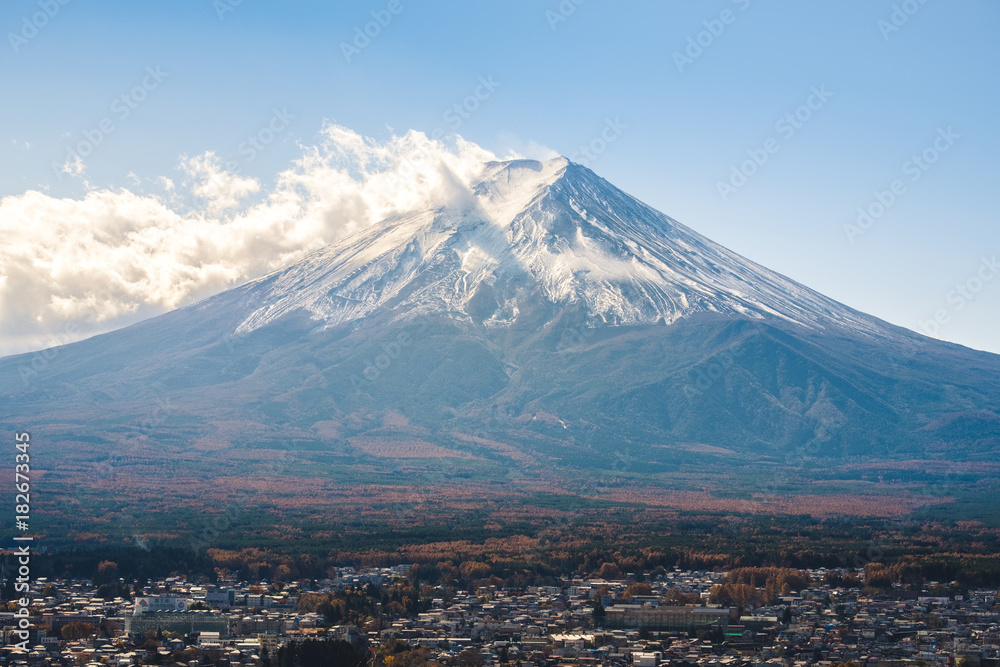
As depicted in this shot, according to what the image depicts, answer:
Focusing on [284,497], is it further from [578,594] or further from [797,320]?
[797,320]

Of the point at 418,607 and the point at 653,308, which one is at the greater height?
the point at 653,308

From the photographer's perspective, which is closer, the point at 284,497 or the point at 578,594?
the point at 578,594

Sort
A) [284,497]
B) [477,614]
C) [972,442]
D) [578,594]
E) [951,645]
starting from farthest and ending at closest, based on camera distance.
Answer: [972,442] < [284,497] < [578,594] < [477,614] < [951,645]

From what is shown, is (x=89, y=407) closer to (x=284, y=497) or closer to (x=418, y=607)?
(x=284, y=497)

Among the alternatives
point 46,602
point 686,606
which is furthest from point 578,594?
point 46,602

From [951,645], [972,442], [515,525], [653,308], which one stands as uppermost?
[653,308]

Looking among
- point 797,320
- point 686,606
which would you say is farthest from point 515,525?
point 797,320

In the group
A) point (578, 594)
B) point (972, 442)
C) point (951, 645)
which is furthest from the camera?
point (972, 442)
